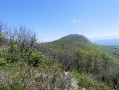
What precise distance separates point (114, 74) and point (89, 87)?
1580 centimetres

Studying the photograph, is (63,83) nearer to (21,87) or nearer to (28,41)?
(21,87)

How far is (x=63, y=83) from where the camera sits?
Result: 396cm

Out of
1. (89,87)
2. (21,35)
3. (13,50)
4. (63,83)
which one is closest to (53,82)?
(63,83)

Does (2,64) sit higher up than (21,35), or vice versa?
(21,35)

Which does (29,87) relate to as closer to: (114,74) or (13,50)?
(13,50)

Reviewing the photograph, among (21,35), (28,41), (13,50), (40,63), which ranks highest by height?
(21,35)

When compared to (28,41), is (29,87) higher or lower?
lower

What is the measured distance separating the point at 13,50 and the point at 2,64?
300 cm

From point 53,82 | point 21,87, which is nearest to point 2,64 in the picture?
point 21,87

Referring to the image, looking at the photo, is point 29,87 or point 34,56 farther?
point 34,56

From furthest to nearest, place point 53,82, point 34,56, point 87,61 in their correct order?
1. point 87,61
2. point 34,56
3. point 53,82

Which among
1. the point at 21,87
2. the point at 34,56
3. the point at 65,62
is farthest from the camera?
the point at 65,62

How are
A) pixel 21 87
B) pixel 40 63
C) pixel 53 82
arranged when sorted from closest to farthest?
1. pixel 21 87
2. pixel 53 82
3. pixel 40 63

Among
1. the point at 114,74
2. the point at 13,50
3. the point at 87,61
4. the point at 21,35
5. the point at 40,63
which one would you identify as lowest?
the point at 114,74
